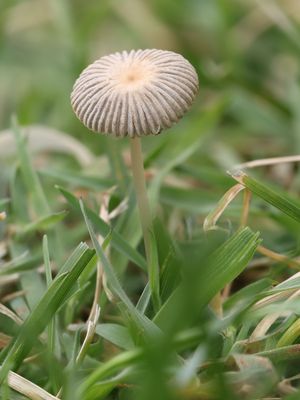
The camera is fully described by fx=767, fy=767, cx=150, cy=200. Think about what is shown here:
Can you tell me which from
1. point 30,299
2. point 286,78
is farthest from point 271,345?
point 286,78

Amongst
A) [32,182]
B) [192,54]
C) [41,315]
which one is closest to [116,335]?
[41,315]

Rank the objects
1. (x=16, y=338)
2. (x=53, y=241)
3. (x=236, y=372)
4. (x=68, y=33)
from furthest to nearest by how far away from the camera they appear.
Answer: (x=68, y=33) < (x=53, y=241) < (x=16, y=338) < (x=236, y=372)

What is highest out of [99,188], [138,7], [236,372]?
[138,7]

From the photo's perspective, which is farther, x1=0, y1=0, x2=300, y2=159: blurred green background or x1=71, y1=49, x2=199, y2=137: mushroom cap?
x1=0, y1=0, x2=300, y2=159: blurred green background

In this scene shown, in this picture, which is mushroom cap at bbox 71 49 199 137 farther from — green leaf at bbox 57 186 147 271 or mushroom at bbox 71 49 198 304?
green leaf at bbox 57 186 147 271

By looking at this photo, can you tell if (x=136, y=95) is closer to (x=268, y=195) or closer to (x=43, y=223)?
(x=268, y=195)

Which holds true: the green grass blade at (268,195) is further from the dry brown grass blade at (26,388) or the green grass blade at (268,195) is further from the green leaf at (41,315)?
the dry brown grass blade at (26,388)

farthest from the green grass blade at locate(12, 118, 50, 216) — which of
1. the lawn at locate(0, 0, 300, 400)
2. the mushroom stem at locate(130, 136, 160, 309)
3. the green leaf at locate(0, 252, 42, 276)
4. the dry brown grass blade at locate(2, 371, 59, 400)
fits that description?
the dry brown grass blade at locate(2, 371, 59, 400)

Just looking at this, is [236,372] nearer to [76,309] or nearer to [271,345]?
[271,345]
